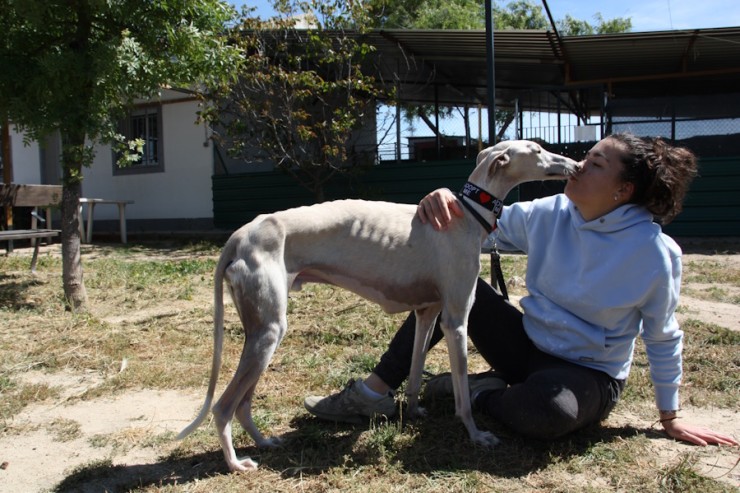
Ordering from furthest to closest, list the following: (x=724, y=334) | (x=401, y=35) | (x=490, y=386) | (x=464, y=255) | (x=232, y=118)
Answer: (x=232, y=118) → (x=401, y=35) → (x=724, y=334) → (x=490, y=386) → (x=464, y=255)

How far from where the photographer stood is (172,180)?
14000 millimetres

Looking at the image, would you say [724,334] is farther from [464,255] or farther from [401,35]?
[401,35]

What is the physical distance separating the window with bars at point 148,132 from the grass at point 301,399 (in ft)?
26.6

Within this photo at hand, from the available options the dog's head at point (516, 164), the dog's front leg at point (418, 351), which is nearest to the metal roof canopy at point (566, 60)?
the dog's head at point (516, 164)

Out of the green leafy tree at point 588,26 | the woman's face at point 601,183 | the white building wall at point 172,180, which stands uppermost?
the green leafy tree at point 588,26

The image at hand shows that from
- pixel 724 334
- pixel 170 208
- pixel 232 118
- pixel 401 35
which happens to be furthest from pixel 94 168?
pixel 724 334

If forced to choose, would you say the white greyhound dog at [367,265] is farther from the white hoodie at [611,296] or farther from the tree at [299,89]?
the tree at [299,89]

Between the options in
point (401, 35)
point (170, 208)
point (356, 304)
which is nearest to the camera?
point (356, 304)

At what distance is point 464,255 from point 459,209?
0.73 feet

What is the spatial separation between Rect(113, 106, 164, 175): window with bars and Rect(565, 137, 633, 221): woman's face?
1276 cm

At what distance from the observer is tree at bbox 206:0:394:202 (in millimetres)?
10836

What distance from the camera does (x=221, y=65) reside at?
5.69 m

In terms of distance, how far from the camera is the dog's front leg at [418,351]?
9.86ft

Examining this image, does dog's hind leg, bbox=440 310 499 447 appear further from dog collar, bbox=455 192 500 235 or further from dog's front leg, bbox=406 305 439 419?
dog collar, bbox=455 192 500 235
